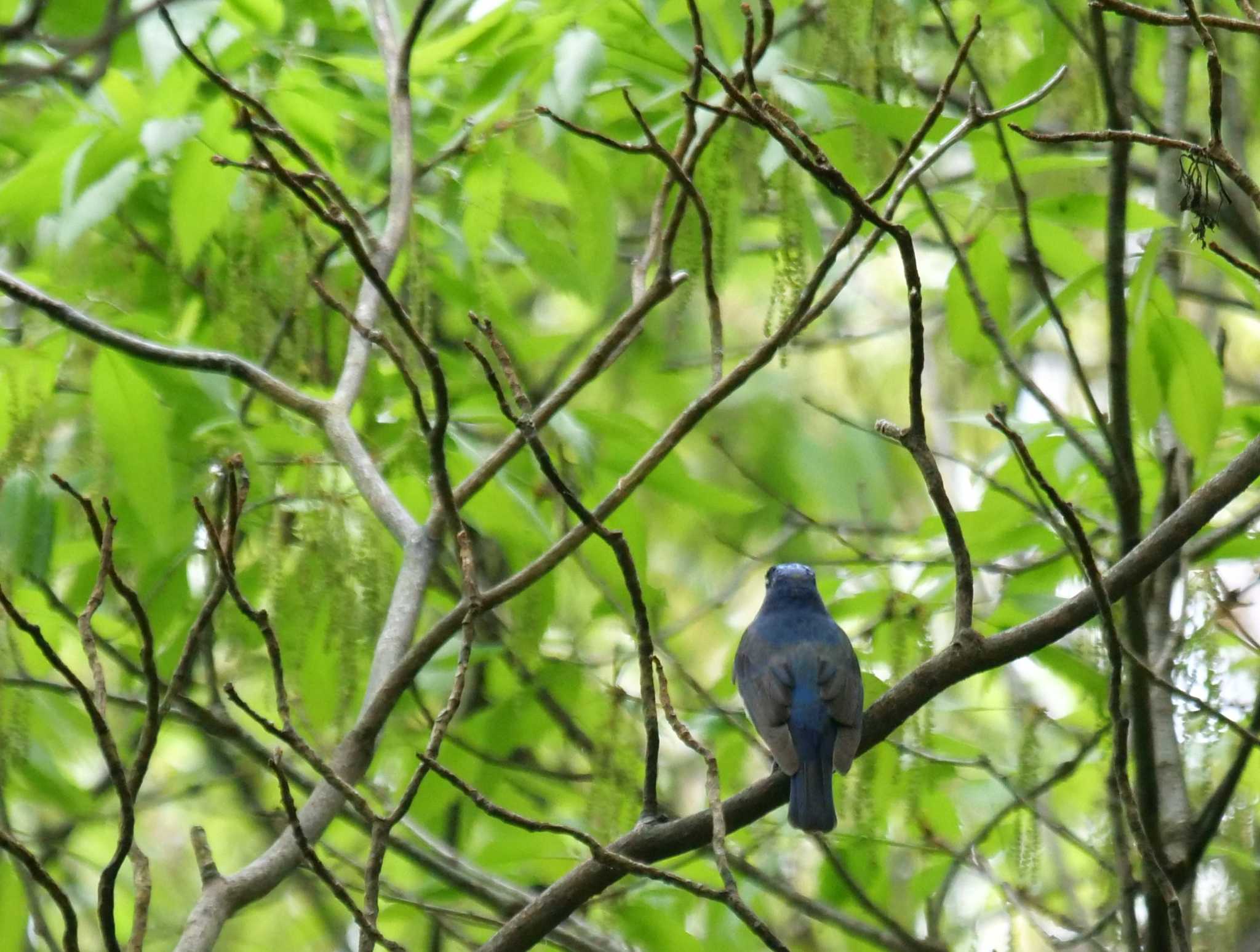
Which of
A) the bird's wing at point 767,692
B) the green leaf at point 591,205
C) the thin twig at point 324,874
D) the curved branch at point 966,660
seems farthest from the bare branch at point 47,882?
the green leaf at point 591,205

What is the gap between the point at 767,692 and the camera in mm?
4055

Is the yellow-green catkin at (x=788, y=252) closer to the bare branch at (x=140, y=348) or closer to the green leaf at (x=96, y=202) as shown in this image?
the bare branch at (x=140, y=348)

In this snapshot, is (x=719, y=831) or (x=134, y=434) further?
(x=134, y=434)

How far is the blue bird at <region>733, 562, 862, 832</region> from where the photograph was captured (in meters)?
3.46

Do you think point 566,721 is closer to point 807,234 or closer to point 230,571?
point 807,234

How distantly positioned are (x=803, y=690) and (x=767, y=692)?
0.21 m

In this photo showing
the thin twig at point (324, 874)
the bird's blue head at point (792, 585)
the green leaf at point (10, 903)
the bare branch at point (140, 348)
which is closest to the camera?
the thin twig at point (324, 874)

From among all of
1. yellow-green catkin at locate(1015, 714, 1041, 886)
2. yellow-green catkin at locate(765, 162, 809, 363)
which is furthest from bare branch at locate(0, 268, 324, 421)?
yellow-green catkin at locate(1015, 714, 1041, 886)

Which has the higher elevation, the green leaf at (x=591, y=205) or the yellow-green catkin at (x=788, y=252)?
the green leaf at (x=591, y=205)

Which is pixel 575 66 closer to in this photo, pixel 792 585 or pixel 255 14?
pixel 255 14

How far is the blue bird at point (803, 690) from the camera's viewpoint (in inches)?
136

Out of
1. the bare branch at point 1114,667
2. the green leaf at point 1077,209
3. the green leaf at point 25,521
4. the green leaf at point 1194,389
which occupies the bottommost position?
the bare branch at point 1114,667

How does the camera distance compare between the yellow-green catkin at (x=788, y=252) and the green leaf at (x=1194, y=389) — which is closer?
the yellow-green catkin at (x=788, y=252)

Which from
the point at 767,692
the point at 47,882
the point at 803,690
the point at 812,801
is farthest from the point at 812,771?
the point at 47,882
